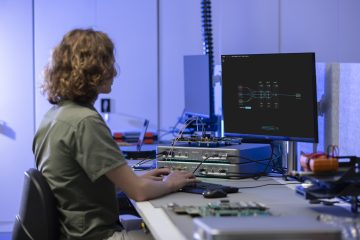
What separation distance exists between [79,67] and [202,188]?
65 centimetres

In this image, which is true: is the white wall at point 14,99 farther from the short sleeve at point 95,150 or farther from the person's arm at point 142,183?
the short sleeve at point 95,150

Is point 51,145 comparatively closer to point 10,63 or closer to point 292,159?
point 292,159

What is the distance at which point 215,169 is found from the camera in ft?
8.79

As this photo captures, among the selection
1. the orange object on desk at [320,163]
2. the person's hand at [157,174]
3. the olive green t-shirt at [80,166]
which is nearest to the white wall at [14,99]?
the person's hand at [157,174]

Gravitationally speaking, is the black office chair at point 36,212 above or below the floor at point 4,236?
above

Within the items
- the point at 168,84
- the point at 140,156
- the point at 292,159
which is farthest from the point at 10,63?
the point at 292,159

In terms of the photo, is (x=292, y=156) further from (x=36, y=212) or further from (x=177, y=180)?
(x=36, y=212)

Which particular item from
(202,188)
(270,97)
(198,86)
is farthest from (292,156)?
(198,86)

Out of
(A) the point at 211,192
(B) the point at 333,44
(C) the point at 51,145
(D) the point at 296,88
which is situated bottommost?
(A) the point at 211,192

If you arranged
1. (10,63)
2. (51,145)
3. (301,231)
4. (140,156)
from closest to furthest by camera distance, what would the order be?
(301,231), (51,145), (140,156), (10,63)

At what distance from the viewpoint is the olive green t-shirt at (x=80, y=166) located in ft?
6.72

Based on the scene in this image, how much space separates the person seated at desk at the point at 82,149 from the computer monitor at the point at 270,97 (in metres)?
0.72

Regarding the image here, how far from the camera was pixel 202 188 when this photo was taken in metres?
2.36

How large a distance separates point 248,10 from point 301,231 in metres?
3.57
